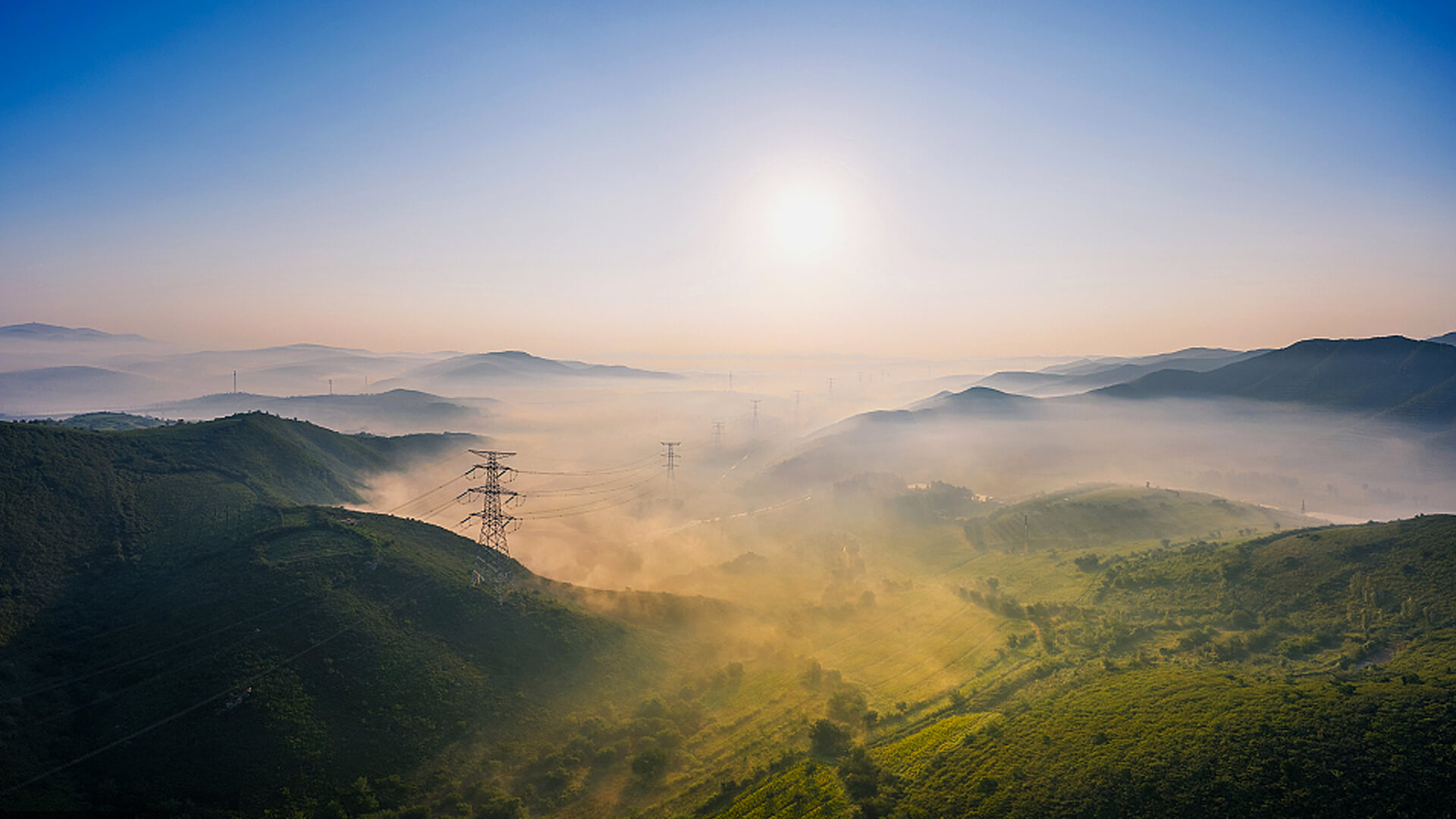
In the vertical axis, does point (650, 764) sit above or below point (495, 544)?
below

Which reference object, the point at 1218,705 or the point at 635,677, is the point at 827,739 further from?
the point at 1218,705

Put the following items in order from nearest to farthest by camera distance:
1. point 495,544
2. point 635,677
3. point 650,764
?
point 650,764, point 635,677, point 495,544

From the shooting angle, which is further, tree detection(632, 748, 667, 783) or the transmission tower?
the transmission tower

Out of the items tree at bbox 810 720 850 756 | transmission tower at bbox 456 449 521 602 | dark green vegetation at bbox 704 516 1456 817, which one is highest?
transmission tower at bbox 456 449 521 602

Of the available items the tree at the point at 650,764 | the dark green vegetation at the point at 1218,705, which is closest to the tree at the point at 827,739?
the dark green vegetation at the point at 1218,705

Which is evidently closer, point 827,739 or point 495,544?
point 827,739

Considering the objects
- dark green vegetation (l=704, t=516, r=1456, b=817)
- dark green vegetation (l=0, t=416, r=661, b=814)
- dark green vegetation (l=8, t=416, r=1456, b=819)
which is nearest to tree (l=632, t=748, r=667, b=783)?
dark green vegetation (l=8, t=416, r=1456, b=819)

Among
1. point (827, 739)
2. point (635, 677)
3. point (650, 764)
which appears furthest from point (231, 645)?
point (827, 739)

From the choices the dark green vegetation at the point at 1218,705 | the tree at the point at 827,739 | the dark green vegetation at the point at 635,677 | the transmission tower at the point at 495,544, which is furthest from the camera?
the transmission tower at the point at 495,544

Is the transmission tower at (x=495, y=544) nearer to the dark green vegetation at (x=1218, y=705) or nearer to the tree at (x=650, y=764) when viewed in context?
the tree at (x=650, y=764)

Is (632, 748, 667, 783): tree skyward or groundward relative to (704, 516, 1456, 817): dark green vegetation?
groundward

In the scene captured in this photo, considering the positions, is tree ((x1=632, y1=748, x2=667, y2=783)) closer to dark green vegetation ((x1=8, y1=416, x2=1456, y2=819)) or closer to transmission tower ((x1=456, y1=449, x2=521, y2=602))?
dark green vegetation ((x1=8, y1=416, x2=1456, y2=819))
